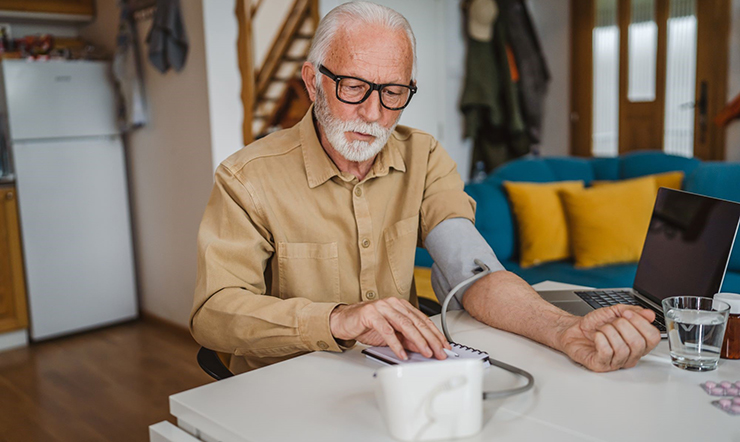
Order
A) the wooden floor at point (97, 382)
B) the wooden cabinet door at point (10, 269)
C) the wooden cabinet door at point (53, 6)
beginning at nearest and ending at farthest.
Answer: the wooden floor at point (97, 382) < the wooden cabinet door at point (10, 269) < the wooden cabinet door at point (53, 6)

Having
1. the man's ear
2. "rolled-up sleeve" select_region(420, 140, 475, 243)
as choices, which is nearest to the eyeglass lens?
the man's ear

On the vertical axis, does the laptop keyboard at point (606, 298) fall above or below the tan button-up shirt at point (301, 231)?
below

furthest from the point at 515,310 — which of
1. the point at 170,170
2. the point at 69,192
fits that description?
the point at 69,192

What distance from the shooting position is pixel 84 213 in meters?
3.88

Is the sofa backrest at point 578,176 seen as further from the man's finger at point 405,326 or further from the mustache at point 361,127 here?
the man's finger at point 405,326

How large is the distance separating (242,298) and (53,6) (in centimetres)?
341

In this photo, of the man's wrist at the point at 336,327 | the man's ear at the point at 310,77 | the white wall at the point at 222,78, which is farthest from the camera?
the white wall at the point at 222,78

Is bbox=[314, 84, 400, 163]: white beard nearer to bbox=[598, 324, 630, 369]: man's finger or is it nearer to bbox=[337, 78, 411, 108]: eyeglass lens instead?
bbox=[337, 78, 411, 108]: eyeglass lens

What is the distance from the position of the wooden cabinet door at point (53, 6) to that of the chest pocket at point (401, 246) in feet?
10.7

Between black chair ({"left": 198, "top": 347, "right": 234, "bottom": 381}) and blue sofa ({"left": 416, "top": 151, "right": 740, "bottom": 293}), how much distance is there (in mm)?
1827

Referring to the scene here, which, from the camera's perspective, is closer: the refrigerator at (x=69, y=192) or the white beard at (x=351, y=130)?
the white beard at (x=351, y=130)

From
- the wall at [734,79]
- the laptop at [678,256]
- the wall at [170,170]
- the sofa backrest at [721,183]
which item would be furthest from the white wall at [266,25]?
the wall at [734,79]

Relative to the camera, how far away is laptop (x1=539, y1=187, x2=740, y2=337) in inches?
48.2

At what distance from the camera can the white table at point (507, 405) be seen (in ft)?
2.82
